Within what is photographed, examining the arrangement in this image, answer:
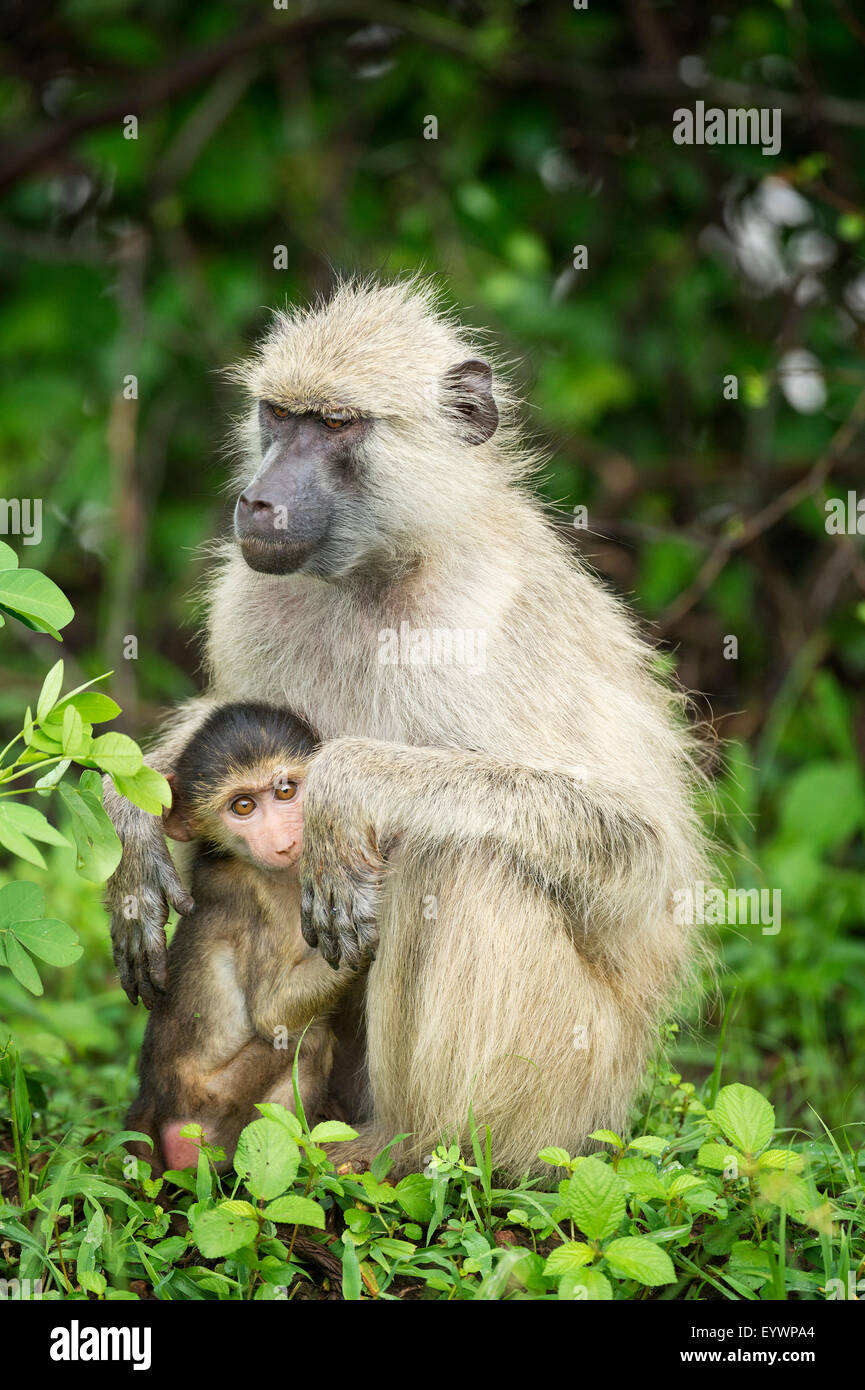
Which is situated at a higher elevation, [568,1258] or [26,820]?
[26,820]

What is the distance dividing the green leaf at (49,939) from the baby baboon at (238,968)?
642 millimetres

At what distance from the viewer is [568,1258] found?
3.40 m

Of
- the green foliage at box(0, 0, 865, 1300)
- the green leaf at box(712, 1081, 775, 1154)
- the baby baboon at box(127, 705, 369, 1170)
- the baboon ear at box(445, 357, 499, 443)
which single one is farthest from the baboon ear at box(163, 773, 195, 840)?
the green foliage at box(0, 0, 865, 1300)

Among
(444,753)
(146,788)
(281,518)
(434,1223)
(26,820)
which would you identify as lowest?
(434,1223)

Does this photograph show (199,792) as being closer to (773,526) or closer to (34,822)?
(34,822)

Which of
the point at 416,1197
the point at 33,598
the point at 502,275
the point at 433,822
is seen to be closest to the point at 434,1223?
the point at 416,1197

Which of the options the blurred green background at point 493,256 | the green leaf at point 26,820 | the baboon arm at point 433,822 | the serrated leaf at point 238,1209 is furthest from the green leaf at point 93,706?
the blurred green background at point 493,256

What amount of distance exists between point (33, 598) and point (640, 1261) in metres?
2.04

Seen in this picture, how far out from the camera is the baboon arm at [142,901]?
4.23m

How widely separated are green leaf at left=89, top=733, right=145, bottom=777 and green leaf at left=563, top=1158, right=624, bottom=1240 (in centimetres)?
142

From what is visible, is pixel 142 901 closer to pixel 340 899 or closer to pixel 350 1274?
pixel 340 899

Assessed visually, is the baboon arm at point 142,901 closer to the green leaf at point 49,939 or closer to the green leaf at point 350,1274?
the green leaf at point 49,939

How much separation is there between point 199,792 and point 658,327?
19.2 feet
